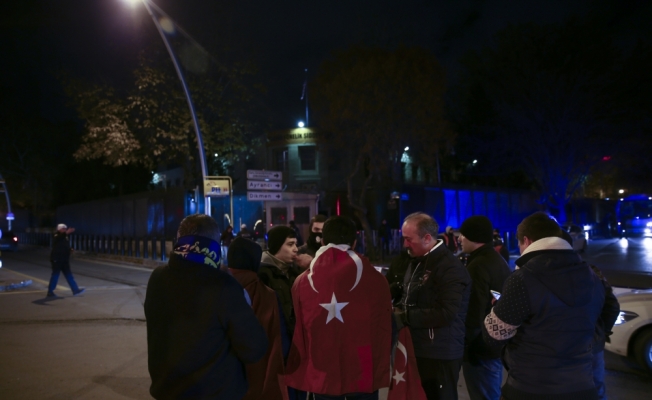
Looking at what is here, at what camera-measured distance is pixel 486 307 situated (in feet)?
13.2

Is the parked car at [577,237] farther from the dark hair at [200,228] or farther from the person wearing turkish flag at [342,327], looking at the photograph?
the dark hair at [200,228]

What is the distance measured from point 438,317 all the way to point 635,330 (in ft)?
12.8

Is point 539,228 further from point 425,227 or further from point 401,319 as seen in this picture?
point 401,319

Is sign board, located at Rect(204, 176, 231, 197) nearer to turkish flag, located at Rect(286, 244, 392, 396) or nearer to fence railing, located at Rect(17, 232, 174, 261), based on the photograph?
fence railing, located at Rect(17, 232, 174, 261)

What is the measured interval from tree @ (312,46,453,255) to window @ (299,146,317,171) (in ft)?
26.0

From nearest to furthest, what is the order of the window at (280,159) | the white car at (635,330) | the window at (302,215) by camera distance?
the white car at (635,330), the window at (302,215), the window at (280,159)

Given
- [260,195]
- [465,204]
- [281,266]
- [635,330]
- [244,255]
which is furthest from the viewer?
[465,204]

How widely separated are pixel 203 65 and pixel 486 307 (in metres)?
21.6

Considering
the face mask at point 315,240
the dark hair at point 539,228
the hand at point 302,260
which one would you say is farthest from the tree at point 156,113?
the dark hair at point 539,228

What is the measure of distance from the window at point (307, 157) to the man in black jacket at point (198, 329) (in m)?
27.2

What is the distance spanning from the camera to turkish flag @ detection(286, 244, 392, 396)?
303 centimetres

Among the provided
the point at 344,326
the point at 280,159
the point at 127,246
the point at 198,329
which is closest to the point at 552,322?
the point at 344,326

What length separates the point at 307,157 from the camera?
98.3ft

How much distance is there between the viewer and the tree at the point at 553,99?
86.2 ft
